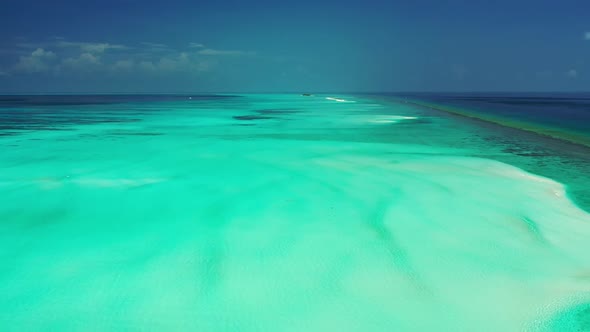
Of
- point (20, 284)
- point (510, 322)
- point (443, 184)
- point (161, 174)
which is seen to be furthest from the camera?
point (161, 174)

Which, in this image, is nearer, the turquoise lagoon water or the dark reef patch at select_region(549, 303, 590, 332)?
the dark reef patch at select_region(549, 303, 590, 332)

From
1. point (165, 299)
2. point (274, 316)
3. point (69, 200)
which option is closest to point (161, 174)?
point (69, 200)

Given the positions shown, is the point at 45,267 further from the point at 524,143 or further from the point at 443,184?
the point at 524,143

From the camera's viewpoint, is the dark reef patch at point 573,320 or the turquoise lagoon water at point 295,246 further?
the turquoise lagoon water at point 295,246

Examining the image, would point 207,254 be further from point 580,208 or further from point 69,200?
point 580,208

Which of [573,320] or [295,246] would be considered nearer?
[573,320]

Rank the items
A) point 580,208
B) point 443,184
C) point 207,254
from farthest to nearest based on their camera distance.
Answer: point 443,184 < point 580,208 < point 207,254

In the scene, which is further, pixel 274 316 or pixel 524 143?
pixel 524 143
